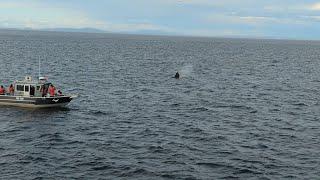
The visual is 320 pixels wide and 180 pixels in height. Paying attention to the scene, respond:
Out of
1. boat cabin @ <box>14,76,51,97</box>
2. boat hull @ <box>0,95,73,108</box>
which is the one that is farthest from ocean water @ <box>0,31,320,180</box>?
boat cabin @ <box>14,76,51,97</box>

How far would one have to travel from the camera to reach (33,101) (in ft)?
166

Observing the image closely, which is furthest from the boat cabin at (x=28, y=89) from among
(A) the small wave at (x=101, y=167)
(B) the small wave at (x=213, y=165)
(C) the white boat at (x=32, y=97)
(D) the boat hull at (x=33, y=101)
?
(B) the small wave at (x=213, y=165)

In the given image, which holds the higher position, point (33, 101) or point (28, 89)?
point (28, 89)

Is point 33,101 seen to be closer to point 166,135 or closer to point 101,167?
point 166,135

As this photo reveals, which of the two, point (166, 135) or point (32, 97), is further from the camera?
point (32, 97)

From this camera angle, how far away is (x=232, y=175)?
99.5ft

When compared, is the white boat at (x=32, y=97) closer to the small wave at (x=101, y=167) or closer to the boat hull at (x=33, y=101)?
the boat hull at (x=33, y=101)

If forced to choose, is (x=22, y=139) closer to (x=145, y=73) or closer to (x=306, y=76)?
(x=145, y=73)

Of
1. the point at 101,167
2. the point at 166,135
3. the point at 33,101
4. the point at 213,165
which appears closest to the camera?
the point at 101,167

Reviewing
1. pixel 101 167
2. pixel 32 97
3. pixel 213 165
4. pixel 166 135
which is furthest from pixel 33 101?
pixel 213 165

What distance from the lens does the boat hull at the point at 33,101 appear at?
1992 inches

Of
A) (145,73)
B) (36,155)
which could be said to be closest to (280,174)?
(36,155)

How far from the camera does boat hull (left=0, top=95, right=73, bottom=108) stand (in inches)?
1992

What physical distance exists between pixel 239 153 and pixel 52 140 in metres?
15.4
